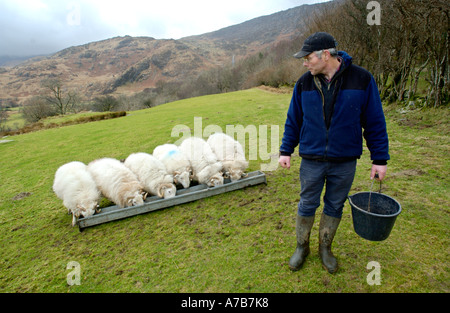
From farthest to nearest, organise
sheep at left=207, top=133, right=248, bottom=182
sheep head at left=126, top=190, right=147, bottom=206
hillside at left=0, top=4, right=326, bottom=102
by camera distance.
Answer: hillside at left=0, top=4, right=326, bottom=102
sheep at left=207, top=133, right=248, bottom=182
sheep head at left=126, top=190, right=147, bottom=206

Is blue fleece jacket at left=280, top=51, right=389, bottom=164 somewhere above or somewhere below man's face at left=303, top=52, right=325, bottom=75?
below

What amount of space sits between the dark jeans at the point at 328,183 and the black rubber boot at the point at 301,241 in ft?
0.33

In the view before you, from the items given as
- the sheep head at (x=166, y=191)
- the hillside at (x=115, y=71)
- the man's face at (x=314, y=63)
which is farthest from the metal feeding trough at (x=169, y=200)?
the hillside at (x=115, y=71)

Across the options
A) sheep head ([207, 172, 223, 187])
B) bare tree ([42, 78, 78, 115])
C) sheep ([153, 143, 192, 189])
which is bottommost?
sheep head ([207, 172, 223, 187])

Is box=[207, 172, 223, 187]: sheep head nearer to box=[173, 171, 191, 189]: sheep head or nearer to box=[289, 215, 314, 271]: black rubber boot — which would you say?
box=[173, 171, 191, 189]: sheep head

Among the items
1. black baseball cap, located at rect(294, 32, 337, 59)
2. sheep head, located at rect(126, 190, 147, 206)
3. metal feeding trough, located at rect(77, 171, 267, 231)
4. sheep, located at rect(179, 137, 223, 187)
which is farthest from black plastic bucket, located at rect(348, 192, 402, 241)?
sheep head, located at rect(126, 190, 147, 206)

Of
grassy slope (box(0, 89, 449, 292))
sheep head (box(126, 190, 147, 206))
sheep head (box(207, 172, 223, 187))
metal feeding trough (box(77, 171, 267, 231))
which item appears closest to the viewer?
grassy slope (box(0, 89, 449, 292))

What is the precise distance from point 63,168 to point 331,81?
19.2 ft

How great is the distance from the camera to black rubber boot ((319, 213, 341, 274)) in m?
2.96

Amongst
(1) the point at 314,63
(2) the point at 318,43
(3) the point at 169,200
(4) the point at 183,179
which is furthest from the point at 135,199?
(2) the point at 318,43

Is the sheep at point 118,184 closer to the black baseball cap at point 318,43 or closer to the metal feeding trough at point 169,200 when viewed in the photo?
the metal feeding trough at point 169,200

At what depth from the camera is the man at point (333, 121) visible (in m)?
2.50

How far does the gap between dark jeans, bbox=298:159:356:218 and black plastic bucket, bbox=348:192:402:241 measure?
0.18m
